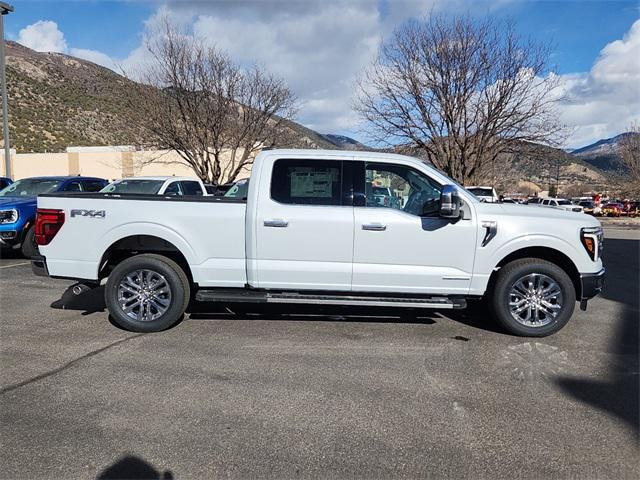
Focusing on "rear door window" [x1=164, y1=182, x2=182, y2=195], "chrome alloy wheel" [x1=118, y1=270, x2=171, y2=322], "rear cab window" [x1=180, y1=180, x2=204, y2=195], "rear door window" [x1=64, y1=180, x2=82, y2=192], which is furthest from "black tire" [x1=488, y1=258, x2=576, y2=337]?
"rear door window" [x1=64, y1=180, x2=82, y2=192]

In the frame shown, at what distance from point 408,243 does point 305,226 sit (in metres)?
1.13

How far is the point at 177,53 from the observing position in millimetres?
24172

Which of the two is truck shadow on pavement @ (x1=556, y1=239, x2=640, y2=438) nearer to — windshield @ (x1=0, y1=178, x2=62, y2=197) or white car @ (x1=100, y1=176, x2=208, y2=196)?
white car @ (x1=100, y1=176, x2=208, y2=196)

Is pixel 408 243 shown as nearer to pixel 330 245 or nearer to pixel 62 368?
pixel 330 245

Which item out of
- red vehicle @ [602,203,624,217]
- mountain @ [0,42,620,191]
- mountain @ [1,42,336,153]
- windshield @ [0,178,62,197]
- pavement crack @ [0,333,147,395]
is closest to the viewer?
pavement crack @ [0,333,147,395]

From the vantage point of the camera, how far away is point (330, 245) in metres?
5.25

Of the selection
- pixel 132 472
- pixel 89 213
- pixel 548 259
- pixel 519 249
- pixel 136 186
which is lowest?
pixel 132 472

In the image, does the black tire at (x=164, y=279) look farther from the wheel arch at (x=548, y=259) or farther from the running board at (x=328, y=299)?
the wheel arch at (x=548, y=259)

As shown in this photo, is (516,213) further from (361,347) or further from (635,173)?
(635,173)

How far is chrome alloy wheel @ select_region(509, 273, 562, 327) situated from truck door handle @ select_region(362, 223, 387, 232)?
1587 mm

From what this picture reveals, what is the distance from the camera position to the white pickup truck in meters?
5.23

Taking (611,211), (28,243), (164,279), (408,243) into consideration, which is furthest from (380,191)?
(611,211)

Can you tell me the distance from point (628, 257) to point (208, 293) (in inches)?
449

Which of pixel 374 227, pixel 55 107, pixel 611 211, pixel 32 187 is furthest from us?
pixel 55 107
